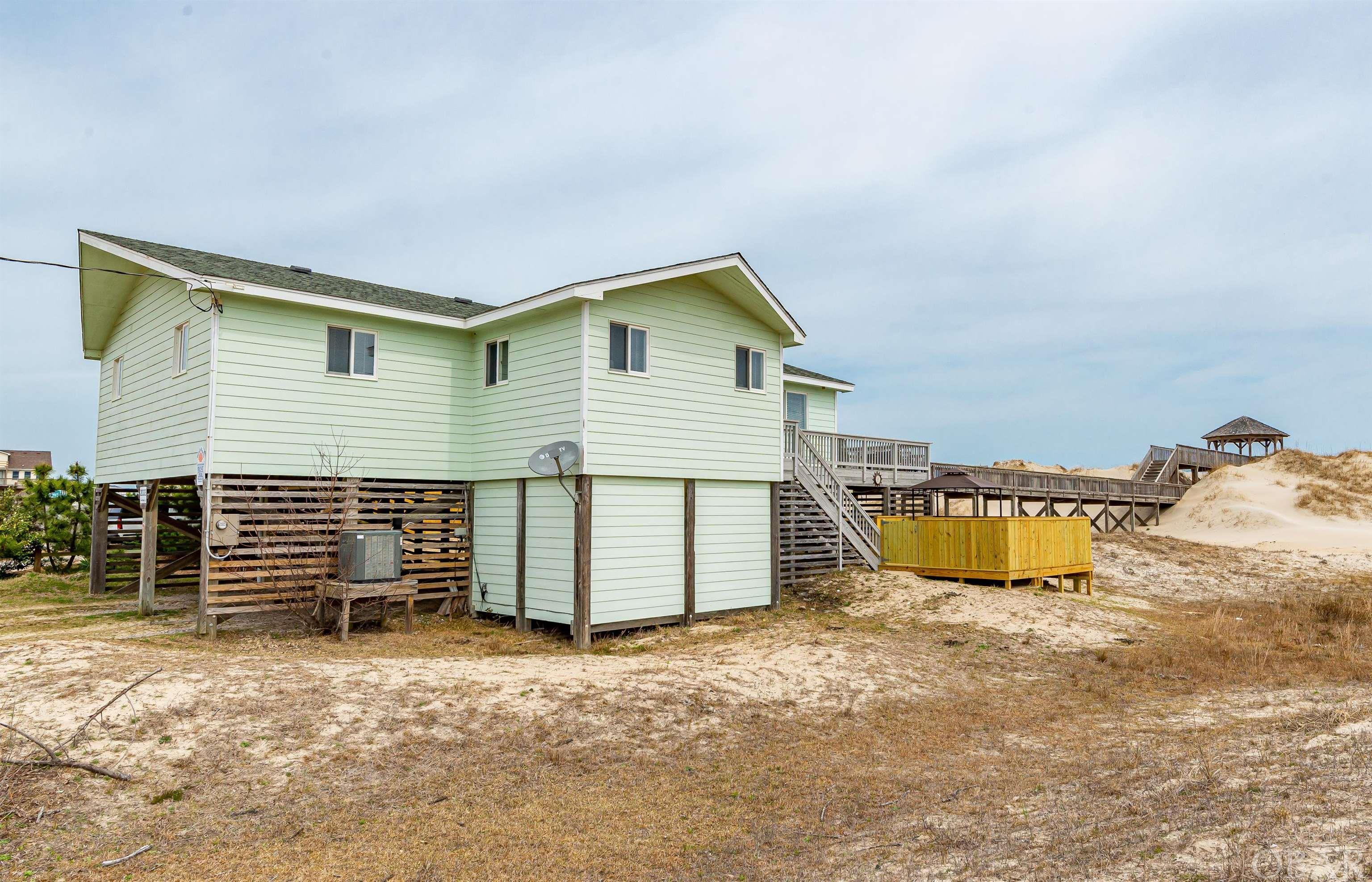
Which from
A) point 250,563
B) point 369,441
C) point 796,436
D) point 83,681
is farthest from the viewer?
point 796,436

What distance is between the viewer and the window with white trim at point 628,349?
1534 centimetres

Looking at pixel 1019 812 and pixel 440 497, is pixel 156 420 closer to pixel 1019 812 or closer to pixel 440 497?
pixel 440 497

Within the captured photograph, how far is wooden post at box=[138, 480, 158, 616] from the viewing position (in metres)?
17.3

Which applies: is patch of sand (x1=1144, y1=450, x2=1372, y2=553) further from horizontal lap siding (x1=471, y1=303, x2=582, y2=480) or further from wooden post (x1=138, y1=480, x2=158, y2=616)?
wooden post (x1=138, y1=480, x2=158, y2=616)

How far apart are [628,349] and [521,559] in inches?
171

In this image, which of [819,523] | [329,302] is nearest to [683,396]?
[329,302]

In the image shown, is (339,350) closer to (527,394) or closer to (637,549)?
(527,394)

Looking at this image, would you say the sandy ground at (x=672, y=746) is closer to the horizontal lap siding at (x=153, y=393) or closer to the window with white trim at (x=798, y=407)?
the horizontal lap siding at (x=153, y=393)

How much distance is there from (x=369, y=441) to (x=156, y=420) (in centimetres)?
463

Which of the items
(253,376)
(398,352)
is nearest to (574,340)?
(398,352)

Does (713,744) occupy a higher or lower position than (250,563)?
lower

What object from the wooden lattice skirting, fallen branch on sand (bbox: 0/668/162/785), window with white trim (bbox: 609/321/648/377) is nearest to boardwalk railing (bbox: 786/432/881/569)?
window with white trim (bbox: 609/321/648/377)

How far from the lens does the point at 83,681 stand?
9.29 meters

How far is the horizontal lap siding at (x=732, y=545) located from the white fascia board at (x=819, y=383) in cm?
894
